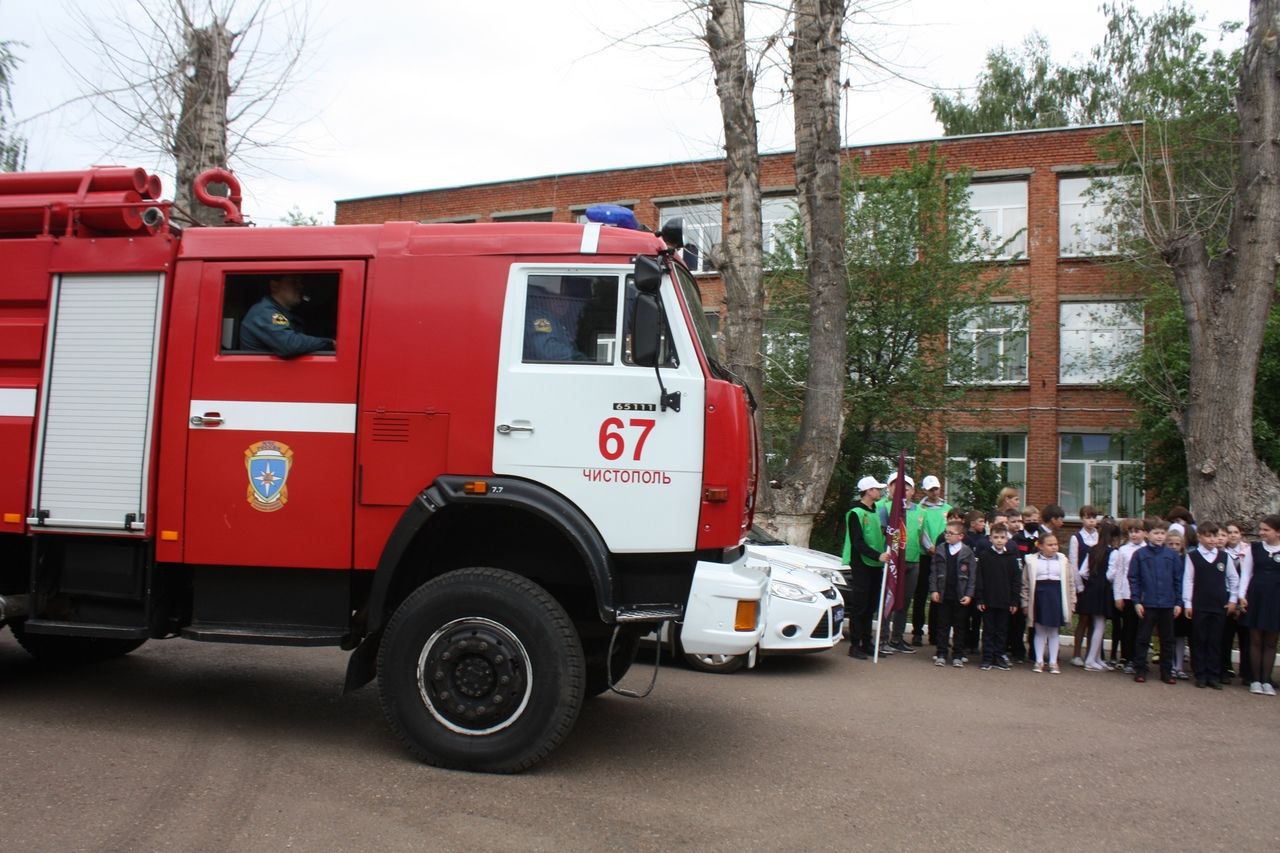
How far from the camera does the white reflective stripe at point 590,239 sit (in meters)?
5.71

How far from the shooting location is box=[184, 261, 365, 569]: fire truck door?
5.72 metres

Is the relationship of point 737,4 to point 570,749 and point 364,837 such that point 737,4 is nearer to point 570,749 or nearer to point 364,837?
point 570,749

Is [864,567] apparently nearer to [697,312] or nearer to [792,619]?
[792,619]

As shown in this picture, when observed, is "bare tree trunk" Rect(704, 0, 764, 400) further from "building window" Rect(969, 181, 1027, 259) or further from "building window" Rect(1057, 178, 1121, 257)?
"building window" Rect(969, 181, 1027, 259)

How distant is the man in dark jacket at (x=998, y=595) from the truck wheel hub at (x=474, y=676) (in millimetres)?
6312

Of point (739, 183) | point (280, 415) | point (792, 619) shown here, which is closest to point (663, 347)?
point (280, 415)

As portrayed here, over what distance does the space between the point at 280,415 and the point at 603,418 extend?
6.20 feet

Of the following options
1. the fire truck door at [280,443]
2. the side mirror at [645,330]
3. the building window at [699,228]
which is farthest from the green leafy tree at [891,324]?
the fire truck door at [280,443]

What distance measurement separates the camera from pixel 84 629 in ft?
19.8

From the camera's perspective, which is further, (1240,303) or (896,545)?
(1240,303)

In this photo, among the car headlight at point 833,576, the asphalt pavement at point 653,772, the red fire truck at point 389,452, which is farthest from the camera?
the car headlight at point 833,576

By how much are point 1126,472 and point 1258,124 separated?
43.2 feet

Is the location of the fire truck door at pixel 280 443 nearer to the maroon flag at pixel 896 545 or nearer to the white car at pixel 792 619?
the white car at pixel 792 619

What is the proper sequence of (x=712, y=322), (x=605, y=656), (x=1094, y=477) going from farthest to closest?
(x=1094, y=477) → (x=712, y=322) → (x=605, y=656)
